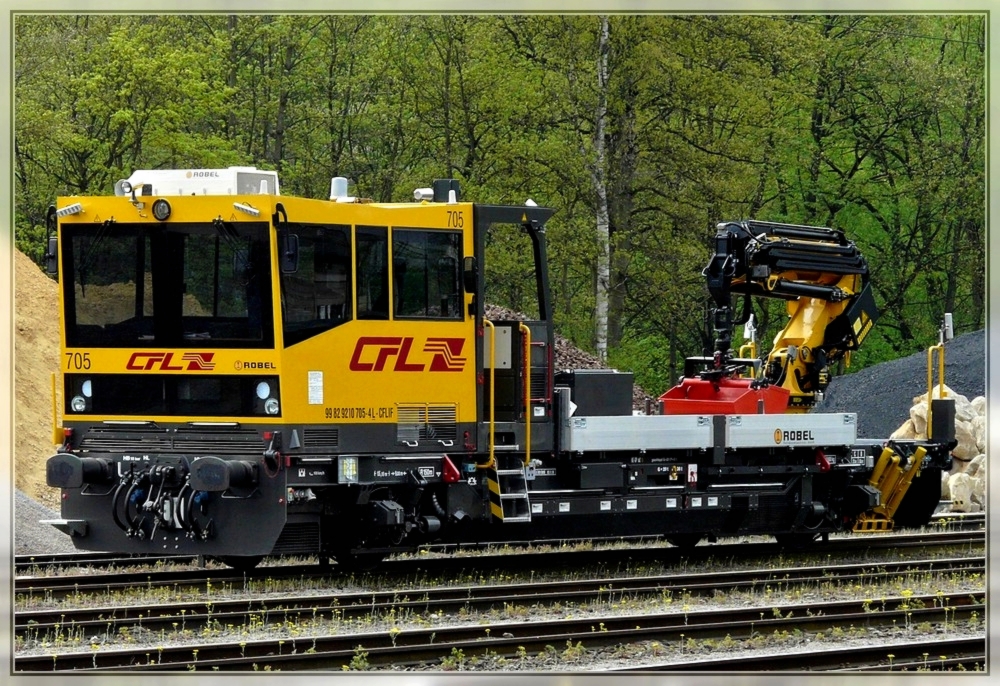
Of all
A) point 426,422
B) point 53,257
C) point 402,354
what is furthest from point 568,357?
point 53,257

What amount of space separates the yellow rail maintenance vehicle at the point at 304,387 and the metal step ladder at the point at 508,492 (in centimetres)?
2

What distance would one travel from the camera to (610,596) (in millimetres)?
12555

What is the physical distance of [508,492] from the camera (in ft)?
43.7

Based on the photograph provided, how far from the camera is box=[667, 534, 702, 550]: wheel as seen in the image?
15766 mm


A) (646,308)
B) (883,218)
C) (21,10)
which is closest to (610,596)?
(21,10)

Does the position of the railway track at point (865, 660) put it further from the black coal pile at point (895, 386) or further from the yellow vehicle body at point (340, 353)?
the black coal pile at point (895, 386)

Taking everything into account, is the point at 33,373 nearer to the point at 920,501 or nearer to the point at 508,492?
the point at 508,492

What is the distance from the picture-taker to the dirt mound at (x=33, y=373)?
62.2 feet

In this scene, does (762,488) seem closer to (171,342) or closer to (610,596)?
(610,596)

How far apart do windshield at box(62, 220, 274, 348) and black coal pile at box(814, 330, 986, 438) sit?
14797 mm

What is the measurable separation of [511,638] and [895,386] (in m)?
16.7

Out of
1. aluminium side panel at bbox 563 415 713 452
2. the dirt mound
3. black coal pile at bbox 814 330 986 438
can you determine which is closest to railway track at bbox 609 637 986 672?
aluminium side panel at bbox 563 415 713 452

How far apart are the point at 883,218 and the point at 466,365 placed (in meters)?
20.9

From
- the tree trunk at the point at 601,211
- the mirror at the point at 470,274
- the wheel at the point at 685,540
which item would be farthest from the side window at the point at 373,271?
the tree trunk at the point at 601,211
